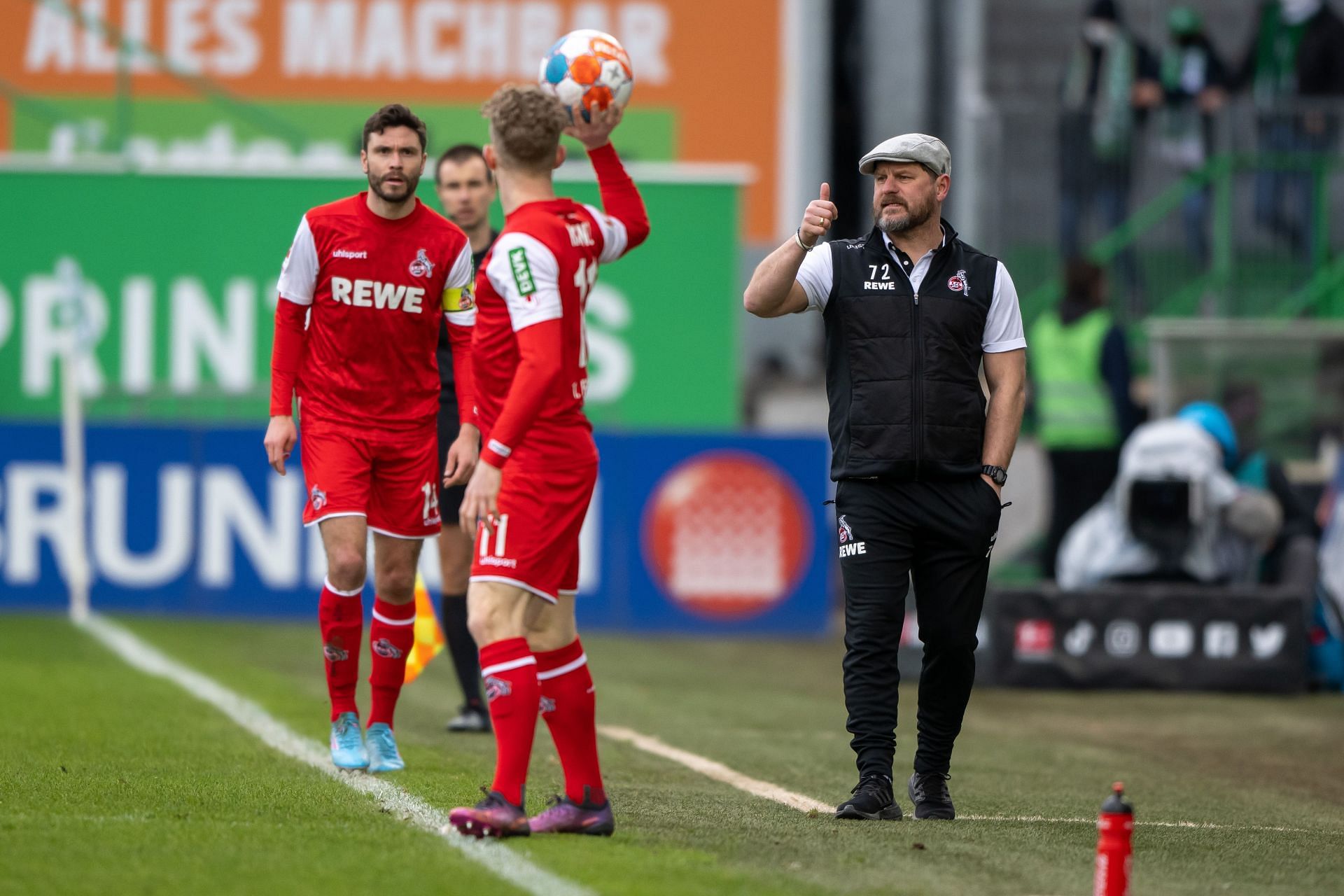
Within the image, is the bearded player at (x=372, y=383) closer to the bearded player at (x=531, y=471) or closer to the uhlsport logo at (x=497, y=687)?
the bearded player at (x=531, y=471)

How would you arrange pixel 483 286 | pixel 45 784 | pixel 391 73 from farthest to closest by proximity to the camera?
1. pixel 391 73
2. pixel 45 784
3. pixel 483 286

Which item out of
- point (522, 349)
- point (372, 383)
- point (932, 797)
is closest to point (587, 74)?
point (522, 349)

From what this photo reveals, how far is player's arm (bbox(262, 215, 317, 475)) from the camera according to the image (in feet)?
24.5

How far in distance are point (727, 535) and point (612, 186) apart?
911 cm

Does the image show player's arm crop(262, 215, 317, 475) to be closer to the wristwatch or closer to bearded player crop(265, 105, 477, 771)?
bearded player crop(265, 105, 477, 771)

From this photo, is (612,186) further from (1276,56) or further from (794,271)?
(1276,56)

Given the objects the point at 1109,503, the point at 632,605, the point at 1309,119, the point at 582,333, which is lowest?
the point at 632,605

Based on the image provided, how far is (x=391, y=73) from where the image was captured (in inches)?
823

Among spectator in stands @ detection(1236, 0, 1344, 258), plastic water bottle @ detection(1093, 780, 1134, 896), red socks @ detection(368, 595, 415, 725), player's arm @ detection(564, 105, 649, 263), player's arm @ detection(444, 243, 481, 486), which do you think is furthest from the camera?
spectator in stands @ detection(1236, 0, 1344, 258)

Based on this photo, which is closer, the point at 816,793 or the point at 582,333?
the point at 582,333

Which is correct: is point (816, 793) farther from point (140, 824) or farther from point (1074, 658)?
point (1074, 658)

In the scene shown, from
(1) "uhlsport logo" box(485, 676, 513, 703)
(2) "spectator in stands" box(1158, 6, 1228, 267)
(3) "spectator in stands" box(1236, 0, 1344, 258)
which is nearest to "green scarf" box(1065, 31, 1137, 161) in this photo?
(2) "spectator in stands" box(1158, 6, 1228, 267)

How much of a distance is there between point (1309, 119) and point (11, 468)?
11.2 metres

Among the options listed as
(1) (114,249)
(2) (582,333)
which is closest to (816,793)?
(2) (582,333)
